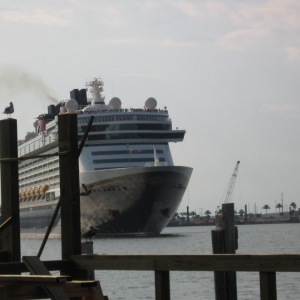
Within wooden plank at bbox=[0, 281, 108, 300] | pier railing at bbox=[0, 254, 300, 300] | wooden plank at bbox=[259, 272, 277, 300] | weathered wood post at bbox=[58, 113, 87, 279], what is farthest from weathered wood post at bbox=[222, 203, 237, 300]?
wooden plank at bbox=[0, 281, 108, 300]

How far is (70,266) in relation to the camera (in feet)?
27.2

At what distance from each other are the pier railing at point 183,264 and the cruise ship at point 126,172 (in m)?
44.2

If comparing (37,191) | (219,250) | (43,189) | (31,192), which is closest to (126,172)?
(43,189)

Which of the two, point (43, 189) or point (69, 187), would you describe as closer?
point (69, 187)

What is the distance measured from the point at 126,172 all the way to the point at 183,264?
48.0 meters

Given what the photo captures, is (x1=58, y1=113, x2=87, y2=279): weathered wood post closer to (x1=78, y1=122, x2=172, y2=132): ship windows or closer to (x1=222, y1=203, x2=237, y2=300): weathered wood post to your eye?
(x1=222, y1=203, x2=237, y2=300): weathered wood post

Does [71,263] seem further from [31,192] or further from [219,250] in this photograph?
[31,192]

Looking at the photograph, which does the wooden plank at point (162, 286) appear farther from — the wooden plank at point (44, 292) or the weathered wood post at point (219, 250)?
the weathered wood post at point (219, 250)

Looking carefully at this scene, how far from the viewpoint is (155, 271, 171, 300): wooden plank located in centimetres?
723

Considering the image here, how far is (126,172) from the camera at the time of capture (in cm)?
5522

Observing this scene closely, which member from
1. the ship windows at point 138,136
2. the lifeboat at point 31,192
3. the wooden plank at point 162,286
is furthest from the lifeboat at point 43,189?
the wooden plank at point 162,286

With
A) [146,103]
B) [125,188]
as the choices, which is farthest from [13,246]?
[146,103]

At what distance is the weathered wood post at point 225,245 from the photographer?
1421cm

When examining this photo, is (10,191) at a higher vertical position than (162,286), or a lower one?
higher
